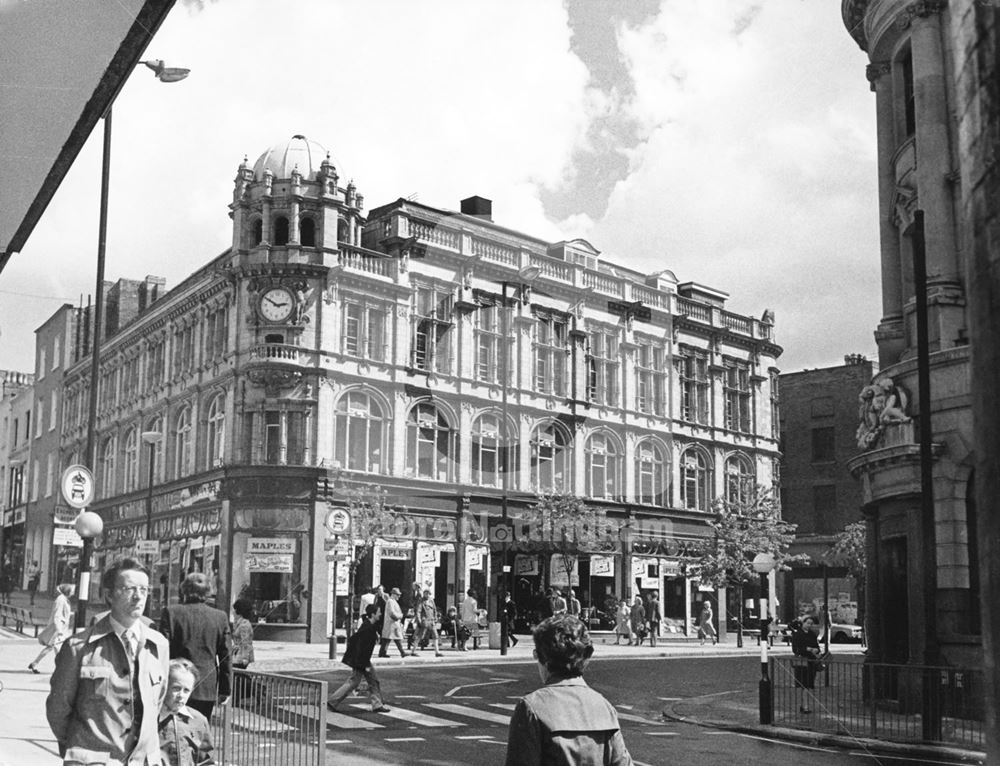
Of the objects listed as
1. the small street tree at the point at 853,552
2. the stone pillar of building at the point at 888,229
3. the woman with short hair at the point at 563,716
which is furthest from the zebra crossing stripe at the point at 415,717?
the small street tree at the point at 853,552

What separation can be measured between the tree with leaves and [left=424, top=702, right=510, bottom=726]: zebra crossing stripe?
21548 millimetres

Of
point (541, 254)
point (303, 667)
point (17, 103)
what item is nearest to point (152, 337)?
point (541, 254)

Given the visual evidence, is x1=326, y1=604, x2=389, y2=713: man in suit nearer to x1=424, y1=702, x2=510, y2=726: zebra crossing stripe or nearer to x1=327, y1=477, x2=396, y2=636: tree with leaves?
x1=424, y1=702, x2=510, y2=726: zebra crossing stripe

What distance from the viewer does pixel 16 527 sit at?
7575 centimetres

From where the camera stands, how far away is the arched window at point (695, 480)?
59250mm

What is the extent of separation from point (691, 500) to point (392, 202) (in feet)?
73.9

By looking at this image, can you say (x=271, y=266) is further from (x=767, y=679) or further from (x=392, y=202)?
(x=767, y=679)

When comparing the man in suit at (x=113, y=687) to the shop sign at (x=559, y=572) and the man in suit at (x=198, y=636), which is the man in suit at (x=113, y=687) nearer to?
the man in suit at (x=198, y=636)

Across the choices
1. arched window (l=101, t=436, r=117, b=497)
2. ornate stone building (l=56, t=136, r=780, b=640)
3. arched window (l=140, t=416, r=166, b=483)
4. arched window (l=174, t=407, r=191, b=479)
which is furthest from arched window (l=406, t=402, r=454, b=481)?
arched window (l=101, t=436, r=117, b=497)

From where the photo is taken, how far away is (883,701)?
1639 cm

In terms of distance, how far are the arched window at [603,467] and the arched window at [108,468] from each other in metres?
23.9

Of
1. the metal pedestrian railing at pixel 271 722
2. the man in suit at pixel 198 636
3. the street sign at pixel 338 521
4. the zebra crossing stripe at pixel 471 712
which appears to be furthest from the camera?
the street sign at pixel 338 521

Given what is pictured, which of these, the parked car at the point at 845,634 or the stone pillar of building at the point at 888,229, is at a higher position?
the stone pillar of building at the point at 888,229

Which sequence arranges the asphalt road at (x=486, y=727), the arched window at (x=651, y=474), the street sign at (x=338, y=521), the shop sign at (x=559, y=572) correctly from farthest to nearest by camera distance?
the arched window at (x=651, y=474)
the shop sign at (x=559, y=572)
the street sign at (x=338, y=521)
the asphalt road at (x=486, y=727)
